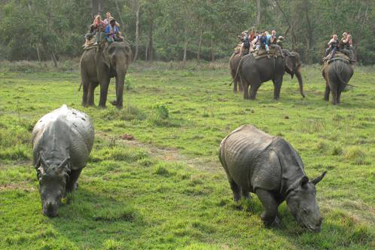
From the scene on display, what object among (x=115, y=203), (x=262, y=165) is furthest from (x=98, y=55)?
(x=262, y=165)

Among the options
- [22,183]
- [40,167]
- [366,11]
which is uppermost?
[366,11]

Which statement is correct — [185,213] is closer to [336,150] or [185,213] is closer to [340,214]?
[340,214]

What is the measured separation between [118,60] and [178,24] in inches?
1030

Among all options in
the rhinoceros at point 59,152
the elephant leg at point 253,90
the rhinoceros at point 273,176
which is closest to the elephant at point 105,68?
the elephant leg at point 253,90

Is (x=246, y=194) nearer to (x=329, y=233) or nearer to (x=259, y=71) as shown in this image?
(x=329, y=233)

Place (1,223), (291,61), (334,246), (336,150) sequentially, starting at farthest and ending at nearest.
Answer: (291,61) → (336,150) → (1,223) → (334,246)

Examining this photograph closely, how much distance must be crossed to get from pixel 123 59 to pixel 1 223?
9695 mm

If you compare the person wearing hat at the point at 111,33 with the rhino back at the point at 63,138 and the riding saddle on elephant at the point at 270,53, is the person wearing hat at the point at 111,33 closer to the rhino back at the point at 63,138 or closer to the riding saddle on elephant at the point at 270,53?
the riding saddle on elephant at the point at 270,53

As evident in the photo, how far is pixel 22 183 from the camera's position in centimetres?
876

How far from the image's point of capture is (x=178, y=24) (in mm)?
41188

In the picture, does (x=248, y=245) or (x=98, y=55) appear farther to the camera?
(x=98, y=55)

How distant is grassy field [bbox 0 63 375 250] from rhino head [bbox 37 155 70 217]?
0.30 meters

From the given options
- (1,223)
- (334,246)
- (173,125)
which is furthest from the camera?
(173,125)

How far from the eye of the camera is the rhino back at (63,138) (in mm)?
7207
